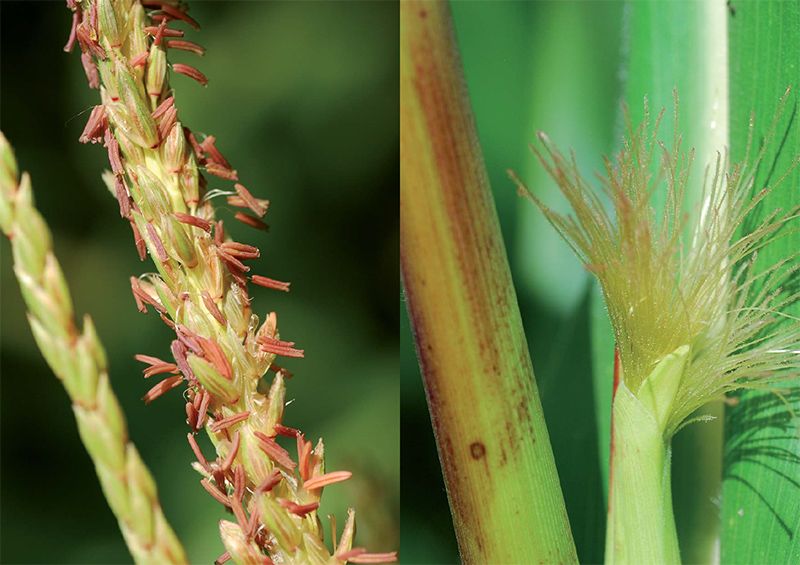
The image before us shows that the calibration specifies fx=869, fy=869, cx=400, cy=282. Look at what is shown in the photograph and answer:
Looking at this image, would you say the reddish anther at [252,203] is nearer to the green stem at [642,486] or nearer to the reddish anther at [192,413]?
the reddish anther at [192,413]

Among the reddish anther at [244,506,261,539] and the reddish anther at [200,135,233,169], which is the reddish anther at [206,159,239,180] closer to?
the reddish anther at [200,135,233,169]

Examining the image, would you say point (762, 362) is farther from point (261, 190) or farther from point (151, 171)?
point (261, 190)

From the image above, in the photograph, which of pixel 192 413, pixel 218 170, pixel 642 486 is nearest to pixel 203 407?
pixel 192 413

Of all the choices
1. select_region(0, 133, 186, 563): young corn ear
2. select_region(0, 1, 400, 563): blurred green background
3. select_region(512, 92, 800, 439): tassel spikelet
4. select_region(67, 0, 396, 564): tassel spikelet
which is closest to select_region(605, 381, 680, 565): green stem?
select_region(512, 92, 800, 439): tassel spikelet

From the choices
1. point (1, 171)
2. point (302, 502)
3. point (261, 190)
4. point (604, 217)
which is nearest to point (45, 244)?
point (1, 171)

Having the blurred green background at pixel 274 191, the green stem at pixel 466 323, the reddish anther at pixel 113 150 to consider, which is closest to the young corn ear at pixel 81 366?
the reddish anther at pixel 113 150
